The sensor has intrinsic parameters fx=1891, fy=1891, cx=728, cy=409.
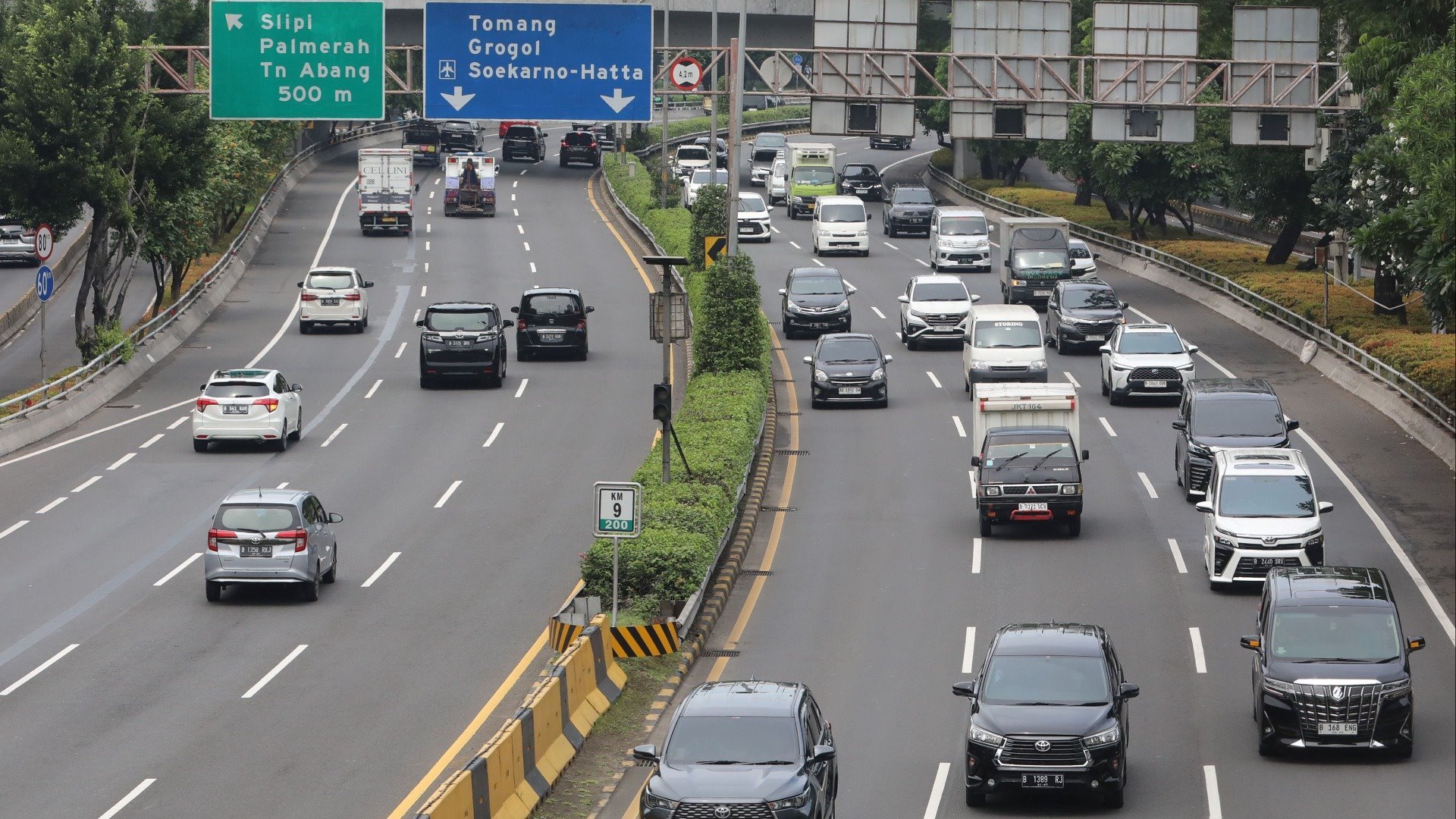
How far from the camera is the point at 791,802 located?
15695mm

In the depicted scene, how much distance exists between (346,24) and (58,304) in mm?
25754

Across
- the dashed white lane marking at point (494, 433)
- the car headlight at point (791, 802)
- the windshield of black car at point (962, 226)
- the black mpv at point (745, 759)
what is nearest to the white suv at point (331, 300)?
the dashed white lane marking at point (494, 433)

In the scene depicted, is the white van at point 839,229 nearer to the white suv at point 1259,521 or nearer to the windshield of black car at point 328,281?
the windshield of black car at point 328,281

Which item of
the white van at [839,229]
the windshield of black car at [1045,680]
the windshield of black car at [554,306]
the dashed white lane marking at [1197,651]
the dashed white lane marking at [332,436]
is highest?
the white van at [839,229]

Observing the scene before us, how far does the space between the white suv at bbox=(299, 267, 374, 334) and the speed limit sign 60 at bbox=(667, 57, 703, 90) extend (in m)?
15.4

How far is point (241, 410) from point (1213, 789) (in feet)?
77.3

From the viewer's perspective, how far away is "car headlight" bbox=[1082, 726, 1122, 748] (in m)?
17.7

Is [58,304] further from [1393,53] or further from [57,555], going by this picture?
[1393,53]

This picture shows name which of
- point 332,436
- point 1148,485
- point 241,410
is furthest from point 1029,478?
point 241,410

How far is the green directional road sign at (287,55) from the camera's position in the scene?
38312 millimetres

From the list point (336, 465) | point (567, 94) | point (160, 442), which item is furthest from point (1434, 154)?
point (160, 442)

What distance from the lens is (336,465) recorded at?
35.9m

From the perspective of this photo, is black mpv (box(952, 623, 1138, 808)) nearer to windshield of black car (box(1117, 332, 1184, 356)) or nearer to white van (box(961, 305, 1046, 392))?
windshield of black car (box(1117, 332, 1184, 356))

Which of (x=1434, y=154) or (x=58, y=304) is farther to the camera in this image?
(x=58, y=304)
